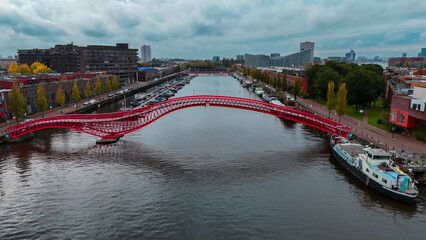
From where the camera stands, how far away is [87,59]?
150375 millimetres

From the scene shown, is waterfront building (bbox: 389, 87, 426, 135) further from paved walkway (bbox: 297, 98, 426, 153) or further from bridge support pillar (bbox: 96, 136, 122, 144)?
bridge support pillar (bbox: 96, 136, 122, 144)

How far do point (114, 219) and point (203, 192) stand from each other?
8.90 m

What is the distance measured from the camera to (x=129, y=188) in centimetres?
3002

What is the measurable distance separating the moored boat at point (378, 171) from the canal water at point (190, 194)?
916 mm

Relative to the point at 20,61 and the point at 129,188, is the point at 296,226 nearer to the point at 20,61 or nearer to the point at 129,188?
the point at 129,188

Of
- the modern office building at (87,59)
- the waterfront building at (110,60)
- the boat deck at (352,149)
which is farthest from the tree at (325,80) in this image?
the modern office building at (87,59)

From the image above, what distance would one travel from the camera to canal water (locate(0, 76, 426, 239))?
23.2 m

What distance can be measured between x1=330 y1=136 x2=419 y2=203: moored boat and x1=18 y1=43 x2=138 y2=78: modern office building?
456 ft

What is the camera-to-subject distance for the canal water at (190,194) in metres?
23.2

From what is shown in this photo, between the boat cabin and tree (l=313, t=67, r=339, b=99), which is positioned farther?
tree (l=313, t=67, r=339, b=99)

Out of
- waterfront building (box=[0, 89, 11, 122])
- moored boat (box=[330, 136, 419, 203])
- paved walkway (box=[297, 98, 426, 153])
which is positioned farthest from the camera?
waterfront building (box=[0, 89, 11, 122])

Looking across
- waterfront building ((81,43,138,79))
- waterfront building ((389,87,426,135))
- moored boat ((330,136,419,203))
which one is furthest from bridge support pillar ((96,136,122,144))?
waterfront building ((81,43,138,79))

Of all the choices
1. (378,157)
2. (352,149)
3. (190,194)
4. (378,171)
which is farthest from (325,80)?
(190,194)

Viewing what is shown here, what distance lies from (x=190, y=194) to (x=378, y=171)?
19.7m
